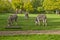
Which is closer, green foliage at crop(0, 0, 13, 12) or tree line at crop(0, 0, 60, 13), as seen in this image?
green foliage at crop(0, 0, 13, 12)

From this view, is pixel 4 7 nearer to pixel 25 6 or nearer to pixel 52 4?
pixel 25 6

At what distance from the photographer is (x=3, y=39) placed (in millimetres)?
12398

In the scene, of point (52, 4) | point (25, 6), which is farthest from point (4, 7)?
point (52, 4)

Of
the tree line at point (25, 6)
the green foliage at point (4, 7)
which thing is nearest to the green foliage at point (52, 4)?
the tree line at point (25, 6)

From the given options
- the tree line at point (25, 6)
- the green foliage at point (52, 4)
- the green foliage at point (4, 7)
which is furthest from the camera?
the tree line at point (25, 6)

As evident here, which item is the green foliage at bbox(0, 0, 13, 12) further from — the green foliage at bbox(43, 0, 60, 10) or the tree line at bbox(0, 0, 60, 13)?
the green foliage at bbox(43, 0, 60, 10)

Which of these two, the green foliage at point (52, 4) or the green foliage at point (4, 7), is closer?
the green foliage at point (52, 4)

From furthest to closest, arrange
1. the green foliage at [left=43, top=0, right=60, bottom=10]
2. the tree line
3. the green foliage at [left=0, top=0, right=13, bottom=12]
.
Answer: the tree line < the green foliage at [left=0, top=0, right=13, bottom=12] < the green foliage at [left=43, top=0, right=60, bottom=10]

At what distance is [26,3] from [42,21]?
66583 millimetres

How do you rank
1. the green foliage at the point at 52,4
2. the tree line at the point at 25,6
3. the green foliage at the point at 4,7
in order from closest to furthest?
the green foliage at the point at 52,4 < the green foliage at the point at 4,7 < the tree line at the point at 25,6

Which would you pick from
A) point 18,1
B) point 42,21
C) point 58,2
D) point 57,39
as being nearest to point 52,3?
point 58,2

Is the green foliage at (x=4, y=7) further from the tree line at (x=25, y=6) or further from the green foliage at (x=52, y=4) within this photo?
the green foliage at (x=52, y=4)

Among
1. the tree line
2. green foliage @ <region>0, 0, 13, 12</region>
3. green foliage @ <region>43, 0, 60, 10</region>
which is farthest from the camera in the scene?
the tree line

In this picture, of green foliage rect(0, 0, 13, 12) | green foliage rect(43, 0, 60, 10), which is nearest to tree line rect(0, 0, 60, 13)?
green foliage rect(0, 0, 13, 12)
